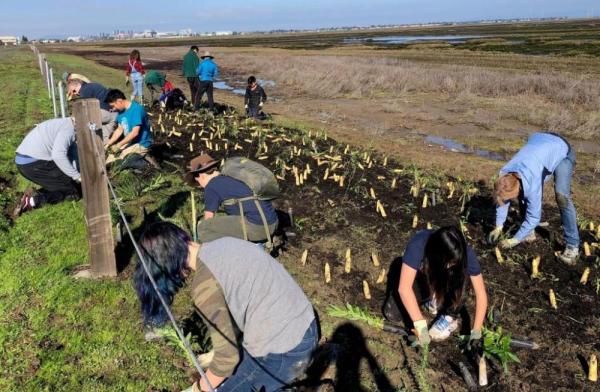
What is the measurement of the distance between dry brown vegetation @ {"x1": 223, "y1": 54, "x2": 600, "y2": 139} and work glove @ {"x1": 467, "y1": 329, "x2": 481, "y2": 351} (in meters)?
10.6

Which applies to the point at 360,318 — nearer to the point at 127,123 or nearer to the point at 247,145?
the point at 127,123

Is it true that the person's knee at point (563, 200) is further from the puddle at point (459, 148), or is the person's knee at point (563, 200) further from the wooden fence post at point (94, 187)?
the puddle at point (459, 148)

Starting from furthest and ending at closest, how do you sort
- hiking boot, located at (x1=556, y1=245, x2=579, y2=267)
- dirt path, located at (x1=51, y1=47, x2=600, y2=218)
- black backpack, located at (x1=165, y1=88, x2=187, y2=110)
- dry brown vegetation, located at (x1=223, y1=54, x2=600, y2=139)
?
dry brown vegetation, located at (x1=223, y1=54, x2=600, y2=139), black backpack, located at (x1=165, y1=88, x2=187, y2=110), dirt path, located at (x1=51, y1=47, x2=600, y2=218), hiking boot, located at (x1=556, y1=245, x2=579, y2=267)

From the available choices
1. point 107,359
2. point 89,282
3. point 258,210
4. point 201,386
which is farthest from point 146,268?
point 89,282

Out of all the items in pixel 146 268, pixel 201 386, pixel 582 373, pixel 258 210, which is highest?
pixel 146 268

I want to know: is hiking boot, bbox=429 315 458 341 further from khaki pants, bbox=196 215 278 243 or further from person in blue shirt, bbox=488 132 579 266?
khaki pants, bbox=196 215 278 243

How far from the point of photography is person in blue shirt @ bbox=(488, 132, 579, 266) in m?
4.91

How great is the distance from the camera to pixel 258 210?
4465mm

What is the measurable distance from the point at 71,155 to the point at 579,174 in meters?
8.88

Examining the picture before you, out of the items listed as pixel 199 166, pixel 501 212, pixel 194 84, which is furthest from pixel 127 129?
pixel 194 84

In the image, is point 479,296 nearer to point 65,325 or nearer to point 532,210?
point 532,210

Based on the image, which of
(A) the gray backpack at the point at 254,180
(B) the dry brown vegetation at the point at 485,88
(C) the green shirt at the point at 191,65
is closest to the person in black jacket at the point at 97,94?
(A) the gray backpack at the point at 254,180

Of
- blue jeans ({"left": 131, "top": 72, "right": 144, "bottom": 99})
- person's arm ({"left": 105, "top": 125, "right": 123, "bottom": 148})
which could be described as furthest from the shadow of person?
blue jeans ({"left": 131, "top": 72, "right": 144, "bottom": 99})

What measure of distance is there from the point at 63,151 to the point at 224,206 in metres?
2.41
